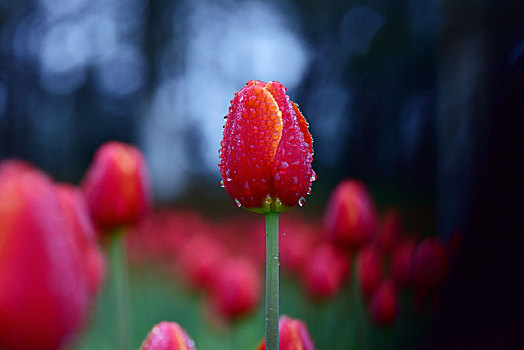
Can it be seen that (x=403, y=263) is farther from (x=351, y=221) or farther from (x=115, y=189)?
(x=115, y=189)

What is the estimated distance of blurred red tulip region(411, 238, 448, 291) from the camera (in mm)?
464

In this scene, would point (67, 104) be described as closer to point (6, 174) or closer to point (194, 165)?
point (194, 165)

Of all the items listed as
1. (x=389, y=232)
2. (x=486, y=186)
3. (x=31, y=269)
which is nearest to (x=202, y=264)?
(x=389, y=232)

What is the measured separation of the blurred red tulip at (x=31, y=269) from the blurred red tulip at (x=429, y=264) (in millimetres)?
413

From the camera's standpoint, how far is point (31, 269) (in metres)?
0.12

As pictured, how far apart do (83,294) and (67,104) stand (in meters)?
1.78

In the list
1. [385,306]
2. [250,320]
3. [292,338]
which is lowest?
[250,320]

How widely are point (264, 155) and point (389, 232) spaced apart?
0.42 metres

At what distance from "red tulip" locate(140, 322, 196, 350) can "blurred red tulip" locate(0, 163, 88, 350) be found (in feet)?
0.27

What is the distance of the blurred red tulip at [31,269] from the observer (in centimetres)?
11

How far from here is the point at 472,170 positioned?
1.45ft

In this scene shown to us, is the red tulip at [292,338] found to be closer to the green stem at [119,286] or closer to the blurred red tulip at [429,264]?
the green stem at [119,286]

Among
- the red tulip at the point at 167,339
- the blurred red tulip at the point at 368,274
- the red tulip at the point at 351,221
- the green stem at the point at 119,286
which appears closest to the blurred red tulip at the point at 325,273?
the blurred red tulip at the point at 368,274

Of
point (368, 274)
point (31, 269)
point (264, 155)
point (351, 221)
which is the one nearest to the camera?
point (31, 269)
